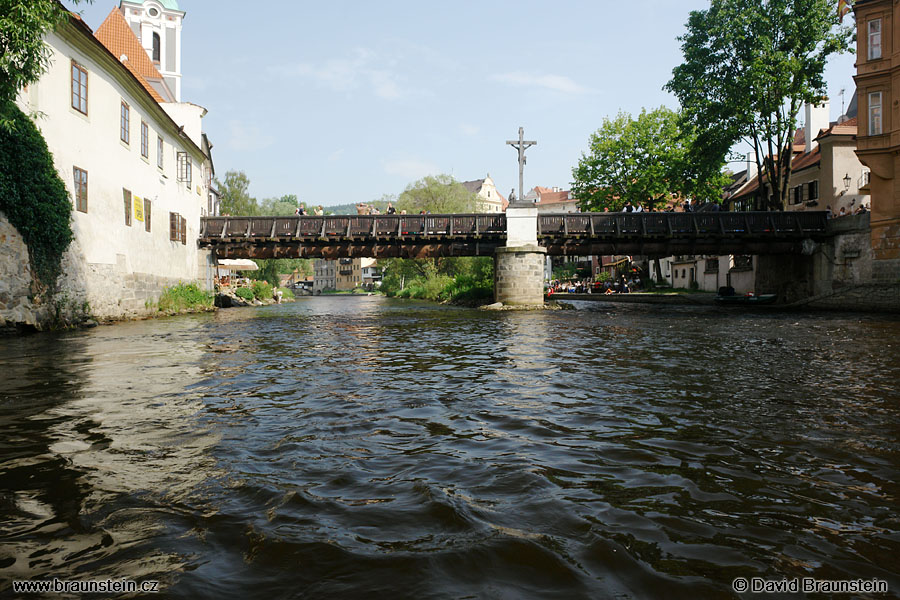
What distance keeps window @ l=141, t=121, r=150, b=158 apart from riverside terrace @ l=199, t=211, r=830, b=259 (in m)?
8.33

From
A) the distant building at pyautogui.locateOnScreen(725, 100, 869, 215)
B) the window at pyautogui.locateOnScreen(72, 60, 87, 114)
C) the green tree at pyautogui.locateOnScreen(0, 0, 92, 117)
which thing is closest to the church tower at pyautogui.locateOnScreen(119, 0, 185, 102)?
the window at pyautogui.locateOnScreen(72, 60, 87, 114)

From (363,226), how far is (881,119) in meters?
25.4

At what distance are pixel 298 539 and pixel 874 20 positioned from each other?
34.3m

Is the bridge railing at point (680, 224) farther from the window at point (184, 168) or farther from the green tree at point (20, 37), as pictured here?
the green tree at point (20, 37)

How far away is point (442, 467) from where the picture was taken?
4.11 metres

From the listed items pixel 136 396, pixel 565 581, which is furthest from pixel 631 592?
pixel 136 396

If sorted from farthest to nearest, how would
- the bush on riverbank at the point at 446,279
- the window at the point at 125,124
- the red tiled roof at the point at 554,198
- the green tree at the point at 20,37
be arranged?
the red tiled roof at the point at 554,198
the bush on riverbank at the point at 446,279
the window at the point at 125,124
the green tree at the point at 20,37

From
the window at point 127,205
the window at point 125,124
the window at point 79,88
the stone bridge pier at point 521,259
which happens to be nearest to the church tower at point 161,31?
the window at point 125,124

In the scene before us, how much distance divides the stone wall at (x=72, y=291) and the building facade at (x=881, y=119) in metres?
31.5

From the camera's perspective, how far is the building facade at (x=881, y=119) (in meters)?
26.3


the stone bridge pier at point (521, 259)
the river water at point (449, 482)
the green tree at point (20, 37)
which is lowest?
the river water at point (449, 482)

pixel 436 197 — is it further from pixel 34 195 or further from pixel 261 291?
pixel 34 195

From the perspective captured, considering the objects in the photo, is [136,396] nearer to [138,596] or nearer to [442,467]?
[442,467]

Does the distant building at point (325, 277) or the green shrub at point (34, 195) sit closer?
the green shrub at point (34, 195)
